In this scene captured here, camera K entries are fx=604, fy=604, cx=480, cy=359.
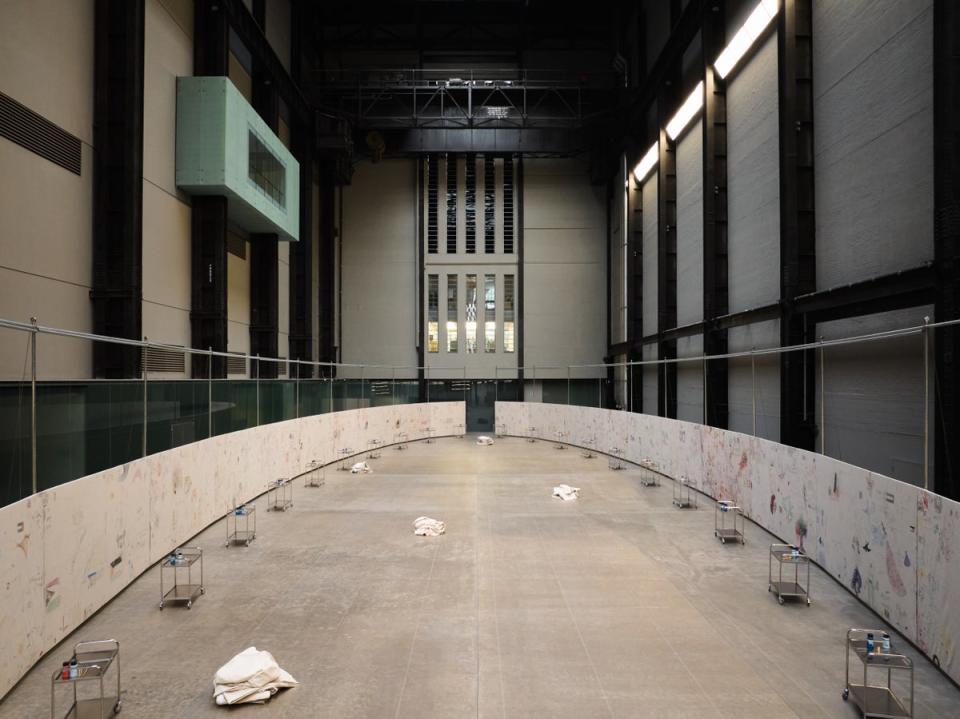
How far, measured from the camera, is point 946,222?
9.55 metres

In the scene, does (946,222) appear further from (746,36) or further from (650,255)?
(650,255)

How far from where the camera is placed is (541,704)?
609cm

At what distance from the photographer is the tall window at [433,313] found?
36.6m

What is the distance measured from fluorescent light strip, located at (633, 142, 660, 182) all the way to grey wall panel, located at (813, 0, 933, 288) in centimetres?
1193

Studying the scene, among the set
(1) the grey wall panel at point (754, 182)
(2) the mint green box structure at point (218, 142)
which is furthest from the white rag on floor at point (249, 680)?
(2) the mint green box structure at point (218, 142)

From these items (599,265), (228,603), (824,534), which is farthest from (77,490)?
(599,265)

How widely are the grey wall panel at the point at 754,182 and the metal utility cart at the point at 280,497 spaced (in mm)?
13967

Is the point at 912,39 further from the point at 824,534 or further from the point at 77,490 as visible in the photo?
the point at 77,490

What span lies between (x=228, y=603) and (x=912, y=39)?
1520cm

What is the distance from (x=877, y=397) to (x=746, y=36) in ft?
38.9

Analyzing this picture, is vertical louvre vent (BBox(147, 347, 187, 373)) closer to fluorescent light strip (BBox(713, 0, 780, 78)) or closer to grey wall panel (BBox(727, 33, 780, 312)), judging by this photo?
grey wall panel (BBox(727, 33, 780, 312))

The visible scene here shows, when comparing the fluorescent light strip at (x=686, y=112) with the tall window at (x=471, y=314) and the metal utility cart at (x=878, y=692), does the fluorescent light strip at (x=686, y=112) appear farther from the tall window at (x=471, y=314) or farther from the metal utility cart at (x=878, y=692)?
the metal utility cart at (x=878, y=692)

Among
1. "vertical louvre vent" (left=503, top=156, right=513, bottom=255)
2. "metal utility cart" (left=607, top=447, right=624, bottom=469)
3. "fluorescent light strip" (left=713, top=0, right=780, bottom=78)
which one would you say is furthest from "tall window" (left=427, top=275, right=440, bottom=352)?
"fluorescent light strip" (left=713, top=0, right=780, bottom=78)

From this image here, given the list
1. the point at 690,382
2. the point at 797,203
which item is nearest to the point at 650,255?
the point at 690,382
